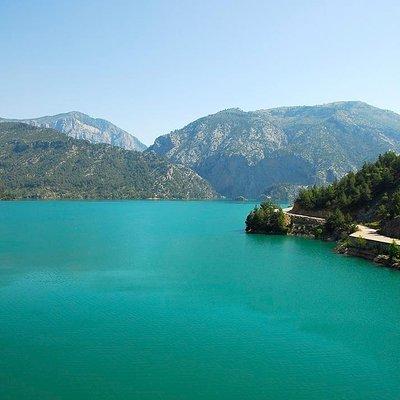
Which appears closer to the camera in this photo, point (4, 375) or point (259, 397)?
point (259, 397)

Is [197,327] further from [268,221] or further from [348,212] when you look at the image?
[348,212]

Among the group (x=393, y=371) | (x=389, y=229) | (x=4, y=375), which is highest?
(x=389, y=229)

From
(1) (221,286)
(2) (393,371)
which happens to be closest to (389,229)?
(1) (221,286)

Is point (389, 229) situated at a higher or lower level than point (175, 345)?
higher

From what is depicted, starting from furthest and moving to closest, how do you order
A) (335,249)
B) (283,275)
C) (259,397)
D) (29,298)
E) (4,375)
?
(335,249) < (283,275) < (29,298) < (4,375) < (259,397)

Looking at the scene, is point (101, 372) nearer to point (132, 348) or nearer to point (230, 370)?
point (132, 348)

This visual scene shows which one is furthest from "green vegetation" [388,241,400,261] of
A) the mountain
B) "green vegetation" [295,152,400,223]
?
"green vegetation" [295,152,400,223]
